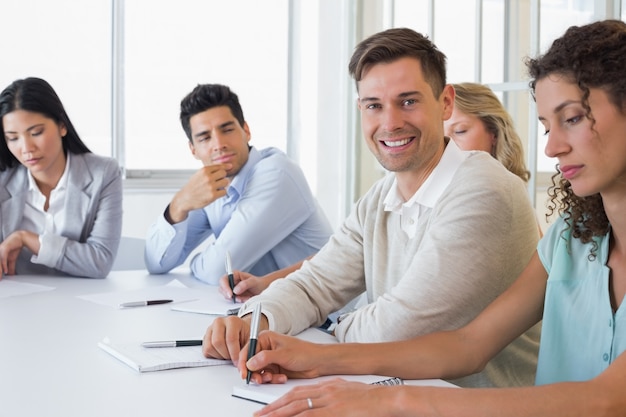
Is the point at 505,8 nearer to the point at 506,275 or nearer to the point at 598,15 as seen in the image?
the point at 598,15

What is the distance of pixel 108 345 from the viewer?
60.9 inches

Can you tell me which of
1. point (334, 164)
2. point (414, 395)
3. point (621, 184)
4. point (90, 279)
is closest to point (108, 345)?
point (414, 395)

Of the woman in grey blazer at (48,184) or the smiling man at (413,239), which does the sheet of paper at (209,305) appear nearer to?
the smiling man at (413,239)

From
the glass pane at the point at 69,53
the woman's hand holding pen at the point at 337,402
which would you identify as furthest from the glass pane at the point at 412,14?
the woman's hand holding pen at the point at 337,402

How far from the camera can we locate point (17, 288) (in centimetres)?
242

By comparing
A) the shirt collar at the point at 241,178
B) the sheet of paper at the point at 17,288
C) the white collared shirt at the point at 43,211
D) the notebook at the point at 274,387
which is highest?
the shirt collar at the point at 241,178

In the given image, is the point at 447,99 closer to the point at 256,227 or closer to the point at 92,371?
the point at 256,227

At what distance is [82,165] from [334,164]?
2420mm

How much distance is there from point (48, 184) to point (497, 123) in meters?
1.75

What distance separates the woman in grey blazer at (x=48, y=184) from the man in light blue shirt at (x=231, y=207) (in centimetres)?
23

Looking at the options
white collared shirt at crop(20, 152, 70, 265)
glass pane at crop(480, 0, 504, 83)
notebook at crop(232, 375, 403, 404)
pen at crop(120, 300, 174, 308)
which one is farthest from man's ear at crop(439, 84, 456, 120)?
glass pane at crop(480, 0, 504, 83)

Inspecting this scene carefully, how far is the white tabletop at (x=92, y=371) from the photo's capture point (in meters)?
1.18

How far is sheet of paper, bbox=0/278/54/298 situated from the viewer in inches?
91.1

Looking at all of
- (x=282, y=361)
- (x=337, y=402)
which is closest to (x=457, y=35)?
(x=282, y=361)
